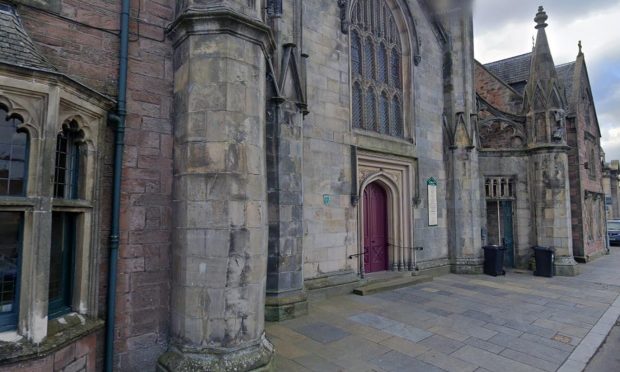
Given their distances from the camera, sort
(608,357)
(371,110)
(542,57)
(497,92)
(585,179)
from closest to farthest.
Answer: (608,357) → (371,110) → (542,57) → (497,92) → (585,179)

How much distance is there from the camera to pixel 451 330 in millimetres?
6117

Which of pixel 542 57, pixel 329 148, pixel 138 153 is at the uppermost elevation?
pixel 542 57

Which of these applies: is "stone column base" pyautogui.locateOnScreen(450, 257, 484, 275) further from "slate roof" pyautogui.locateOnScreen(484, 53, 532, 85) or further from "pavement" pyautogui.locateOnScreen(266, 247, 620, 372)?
"slate roof" pyautogui.locateOnScreen(484, 53, 532, 85)

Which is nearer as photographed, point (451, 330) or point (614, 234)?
point (451, 330)

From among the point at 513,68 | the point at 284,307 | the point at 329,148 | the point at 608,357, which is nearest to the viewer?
the point at 608,357

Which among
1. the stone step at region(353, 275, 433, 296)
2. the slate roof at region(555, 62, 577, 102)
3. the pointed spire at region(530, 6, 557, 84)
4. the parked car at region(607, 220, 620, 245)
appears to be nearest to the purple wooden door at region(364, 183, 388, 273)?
the stone step at region(353, 275, 433, 296)

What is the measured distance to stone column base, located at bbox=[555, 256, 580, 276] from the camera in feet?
38.3

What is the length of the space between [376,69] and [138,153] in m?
7.90

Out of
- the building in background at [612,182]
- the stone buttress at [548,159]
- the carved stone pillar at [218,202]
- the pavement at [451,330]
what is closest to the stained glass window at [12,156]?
the carved stone pillar at [218,202]

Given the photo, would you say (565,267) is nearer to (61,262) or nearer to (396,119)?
(396,119)

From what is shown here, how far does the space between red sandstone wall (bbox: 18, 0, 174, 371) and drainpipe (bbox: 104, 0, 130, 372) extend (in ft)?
0.24

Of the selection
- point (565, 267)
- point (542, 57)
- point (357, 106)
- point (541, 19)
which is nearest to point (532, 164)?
point (565, 267)

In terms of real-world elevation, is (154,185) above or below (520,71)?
below

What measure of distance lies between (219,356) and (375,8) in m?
10.3
